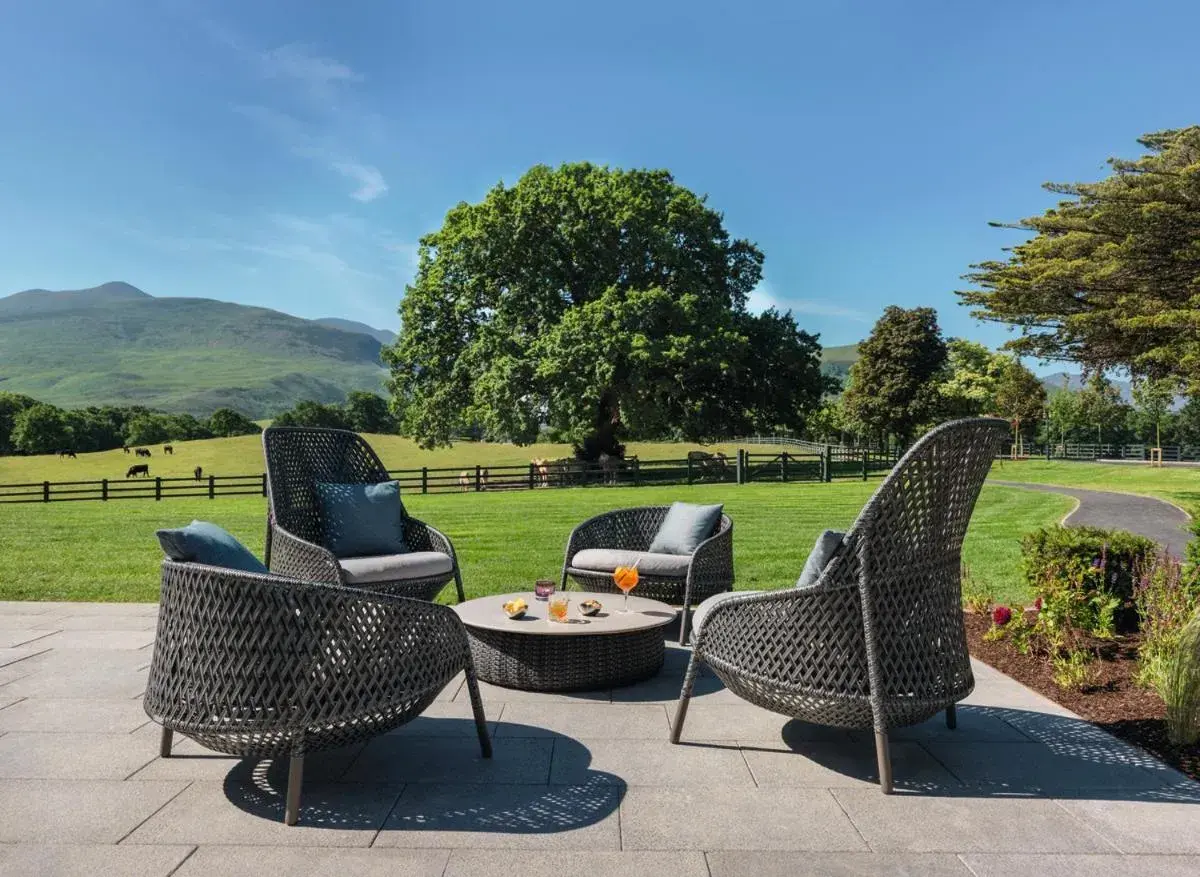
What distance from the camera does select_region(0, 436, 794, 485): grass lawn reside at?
3419 cm

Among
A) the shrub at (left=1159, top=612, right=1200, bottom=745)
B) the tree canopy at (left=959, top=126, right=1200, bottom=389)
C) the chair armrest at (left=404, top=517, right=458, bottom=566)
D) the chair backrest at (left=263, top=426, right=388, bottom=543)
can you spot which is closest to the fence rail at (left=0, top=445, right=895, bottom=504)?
the tree canopy at (left=959, top=126, right=1200, bottom=389)

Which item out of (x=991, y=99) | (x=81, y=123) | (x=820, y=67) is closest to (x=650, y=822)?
(x=820, y=67)

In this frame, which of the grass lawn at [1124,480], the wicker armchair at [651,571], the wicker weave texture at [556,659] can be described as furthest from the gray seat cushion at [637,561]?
the grass lawn at [1124,480]

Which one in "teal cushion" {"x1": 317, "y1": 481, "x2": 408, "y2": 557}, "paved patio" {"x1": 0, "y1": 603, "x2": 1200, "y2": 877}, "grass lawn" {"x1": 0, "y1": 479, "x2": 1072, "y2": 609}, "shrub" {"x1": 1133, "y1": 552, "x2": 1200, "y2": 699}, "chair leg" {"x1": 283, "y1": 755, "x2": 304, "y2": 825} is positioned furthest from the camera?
"grass lawn" {"x1": 0, "y1": 479, "x2": 1072, "y2": 609}

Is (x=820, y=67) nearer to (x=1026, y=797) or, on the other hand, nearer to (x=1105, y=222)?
(x=1105, y=222)

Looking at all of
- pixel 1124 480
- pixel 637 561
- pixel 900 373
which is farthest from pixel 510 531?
pixel 900 373

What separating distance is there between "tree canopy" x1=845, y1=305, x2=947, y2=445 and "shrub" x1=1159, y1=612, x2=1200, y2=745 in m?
38.1

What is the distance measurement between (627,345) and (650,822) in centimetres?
1836

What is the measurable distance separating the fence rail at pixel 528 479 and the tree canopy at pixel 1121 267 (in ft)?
38.8

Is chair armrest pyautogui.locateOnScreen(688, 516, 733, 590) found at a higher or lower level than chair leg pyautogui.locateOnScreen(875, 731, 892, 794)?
higher

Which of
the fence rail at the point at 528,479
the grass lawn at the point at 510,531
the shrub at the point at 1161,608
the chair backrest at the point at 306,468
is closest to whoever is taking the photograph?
the shrub at the point at 1161,608

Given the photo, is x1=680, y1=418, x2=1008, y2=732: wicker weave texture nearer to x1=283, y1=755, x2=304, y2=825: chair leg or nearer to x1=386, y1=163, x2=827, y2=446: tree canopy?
x1=283, y1=755, x2=304, y2=825: chair leg

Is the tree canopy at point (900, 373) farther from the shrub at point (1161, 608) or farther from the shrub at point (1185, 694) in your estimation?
the shrub at point (1185, 694)

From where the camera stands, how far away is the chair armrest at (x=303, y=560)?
4297 mm
